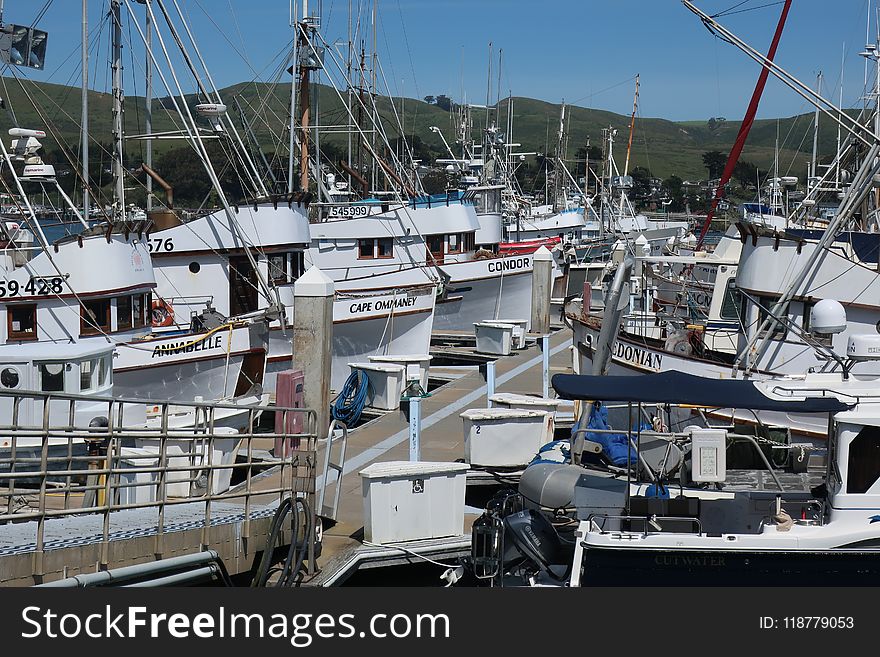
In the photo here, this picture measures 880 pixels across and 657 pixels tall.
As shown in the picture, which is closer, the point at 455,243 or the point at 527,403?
the point at 527,403

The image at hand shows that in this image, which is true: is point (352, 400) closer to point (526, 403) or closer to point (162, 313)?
point (526, 403)

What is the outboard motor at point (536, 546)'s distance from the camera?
1030 cm

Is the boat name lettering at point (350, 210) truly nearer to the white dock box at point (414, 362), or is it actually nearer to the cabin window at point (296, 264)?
the cabin window at point (296, 264)

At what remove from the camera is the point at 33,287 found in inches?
761

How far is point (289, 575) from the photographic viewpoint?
10.2m

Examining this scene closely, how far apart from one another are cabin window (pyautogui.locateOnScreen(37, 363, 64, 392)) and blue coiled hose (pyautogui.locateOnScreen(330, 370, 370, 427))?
542 cm

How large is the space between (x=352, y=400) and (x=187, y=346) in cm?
340

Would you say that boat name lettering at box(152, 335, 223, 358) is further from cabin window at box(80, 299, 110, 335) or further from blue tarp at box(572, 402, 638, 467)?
blue tarp at box(572, 402, 638, 467)

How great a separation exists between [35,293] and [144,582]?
11627 mm

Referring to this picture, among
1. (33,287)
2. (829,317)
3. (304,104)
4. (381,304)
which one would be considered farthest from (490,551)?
(304,104)

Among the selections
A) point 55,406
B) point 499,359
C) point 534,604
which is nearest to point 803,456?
point 534,604

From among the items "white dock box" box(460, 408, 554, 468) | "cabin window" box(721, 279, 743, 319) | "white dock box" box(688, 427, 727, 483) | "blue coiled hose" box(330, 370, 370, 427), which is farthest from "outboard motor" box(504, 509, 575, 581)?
"blue coiled hose" box(330, 370, 370, 427)

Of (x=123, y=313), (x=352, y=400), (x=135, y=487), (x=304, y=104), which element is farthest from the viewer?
(x=304, y=104)

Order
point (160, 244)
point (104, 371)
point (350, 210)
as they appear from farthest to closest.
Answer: point (350, 210), point (160, 244), point (104, 371)
